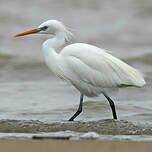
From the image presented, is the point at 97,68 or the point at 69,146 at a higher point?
the point at 97,68

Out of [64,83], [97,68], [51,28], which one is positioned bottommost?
[64,83]

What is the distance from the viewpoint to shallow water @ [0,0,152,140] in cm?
810

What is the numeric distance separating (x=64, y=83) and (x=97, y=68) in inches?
175

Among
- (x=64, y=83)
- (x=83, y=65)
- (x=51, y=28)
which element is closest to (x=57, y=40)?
(x=51, y=28)

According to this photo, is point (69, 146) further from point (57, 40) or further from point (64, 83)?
point (64, 83)

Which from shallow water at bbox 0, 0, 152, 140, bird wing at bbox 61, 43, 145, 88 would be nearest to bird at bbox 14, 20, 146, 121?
bird wing at bbox 61, 43, 145, 88

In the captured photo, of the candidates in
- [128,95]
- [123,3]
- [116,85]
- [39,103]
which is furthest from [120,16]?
[116,85]

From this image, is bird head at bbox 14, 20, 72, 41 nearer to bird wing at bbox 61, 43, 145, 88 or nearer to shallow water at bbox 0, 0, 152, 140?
bird wing at bbox 61, 43, 145, 88

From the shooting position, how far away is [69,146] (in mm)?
6531

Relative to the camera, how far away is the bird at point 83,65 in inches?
339

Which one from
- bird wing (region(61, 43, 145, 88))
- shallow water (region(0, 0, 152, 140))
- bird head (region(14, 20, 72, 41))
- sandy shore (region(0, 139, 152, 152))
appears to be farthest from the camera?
bird head (region(14, 20, 72, 41))

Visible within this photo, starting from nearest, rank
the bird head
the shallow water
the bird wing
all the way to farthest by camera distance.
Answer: the shallow water
the bird wing
the bird head

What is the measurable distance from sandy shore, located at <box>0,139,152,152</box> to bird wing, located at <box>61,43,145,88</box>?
1916 mm

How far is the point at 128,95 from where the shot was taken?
12047mm
